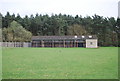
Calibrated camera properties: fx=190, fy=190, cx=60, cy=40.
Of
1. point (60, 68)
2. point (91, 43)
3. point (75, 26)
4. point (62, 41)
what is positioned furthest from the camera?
point (75, 26)

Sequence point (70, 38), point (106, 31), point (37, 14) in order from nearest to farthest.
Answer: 1. point (70, 38)
2. point (106, 31)
3. point (37, 14)

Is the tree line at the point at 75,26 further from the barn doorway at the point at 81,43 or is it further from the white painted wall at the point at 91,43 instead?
the barn doorway at the point at 81,43

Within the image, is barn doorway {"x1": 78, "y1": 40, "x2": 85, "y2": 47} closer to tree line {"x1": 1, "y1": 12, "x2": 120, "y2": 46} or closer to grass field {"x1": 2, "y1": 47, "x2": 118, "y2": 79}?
tree line {"x1": 1, "y1": 12, "x2": 120, "y2": 46}

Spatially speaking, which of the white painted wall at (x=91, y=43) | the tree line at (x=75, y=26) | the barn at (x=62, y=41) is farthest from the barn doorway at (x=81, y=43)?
the tree line at (x=75, y=26)

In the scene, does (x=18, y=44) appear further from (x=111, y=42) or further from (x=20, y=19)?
(x=111, y=42)

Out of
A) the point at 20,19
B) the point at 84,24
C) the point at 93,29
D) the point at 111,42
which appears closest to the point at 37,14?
the point at 20,19

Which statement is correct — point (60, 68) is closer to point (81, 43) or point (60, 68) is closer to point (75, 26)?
point (81, 43)

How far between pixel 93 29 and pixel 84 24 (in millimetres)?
5778

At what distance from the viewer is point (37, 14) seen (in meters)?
84.7

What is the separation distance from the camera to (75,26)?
6938cm

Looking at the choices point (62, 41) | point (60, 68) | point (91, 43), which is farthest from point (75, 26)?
point (60, 68)

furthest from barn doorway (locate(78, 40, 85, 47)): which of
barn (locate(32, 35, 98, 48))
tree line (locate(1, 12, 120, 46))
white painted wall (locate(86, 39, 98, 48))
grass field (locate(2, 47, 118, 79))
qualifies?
grass field (locate(2, 47, 118, 79))

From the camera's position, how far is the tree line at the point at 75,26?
212ft

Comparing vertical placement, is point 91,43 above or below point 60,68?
above
